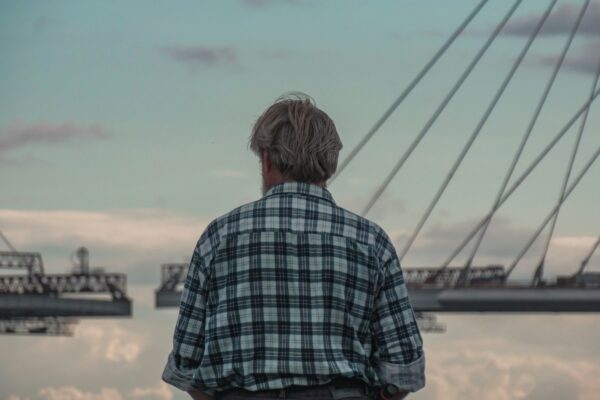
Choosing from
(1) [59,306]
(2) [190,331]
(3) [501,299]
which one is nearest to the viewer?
(2) [190,331]

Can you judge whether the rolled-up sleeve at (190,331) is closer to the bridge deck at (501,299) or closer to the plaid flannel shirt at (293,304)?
the plaid flannel shirt at (293,304)

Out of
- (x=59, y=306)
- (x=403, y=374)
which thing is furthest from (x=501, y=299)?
(x=403, y=374)

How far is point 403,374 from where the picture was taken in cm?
416

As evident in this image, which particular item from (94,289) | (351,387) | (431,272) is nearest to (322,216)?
(351,387)

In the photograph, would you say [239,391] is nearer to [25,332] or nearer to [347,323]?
[347,323]

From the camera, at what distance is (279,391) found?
4090 mm

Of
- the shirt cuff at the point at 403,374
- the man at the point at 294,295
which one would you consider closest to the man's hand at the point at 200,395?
the man at the point at 294,295

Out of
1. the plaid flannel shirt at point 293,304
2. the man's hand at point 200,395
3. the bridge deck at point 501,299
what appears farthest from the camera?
the bridge deck at point 501,299

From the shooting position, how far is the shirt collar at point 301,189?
4.14 m

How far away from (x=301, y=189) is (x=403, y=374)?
1.57ft

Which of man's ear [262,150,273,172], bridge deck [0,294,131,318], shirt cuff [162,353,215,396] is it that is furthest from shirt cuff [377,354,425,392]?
bridge deck [0,294,131,318]

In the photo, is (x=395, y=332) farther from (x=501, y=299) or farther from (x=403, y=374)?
(x=501, y=299)

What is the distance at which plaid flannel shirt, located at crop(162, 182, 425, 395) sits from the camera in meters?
4.07

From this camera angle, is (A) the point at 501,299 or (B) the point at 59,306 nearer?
(A) the point at 501,299
